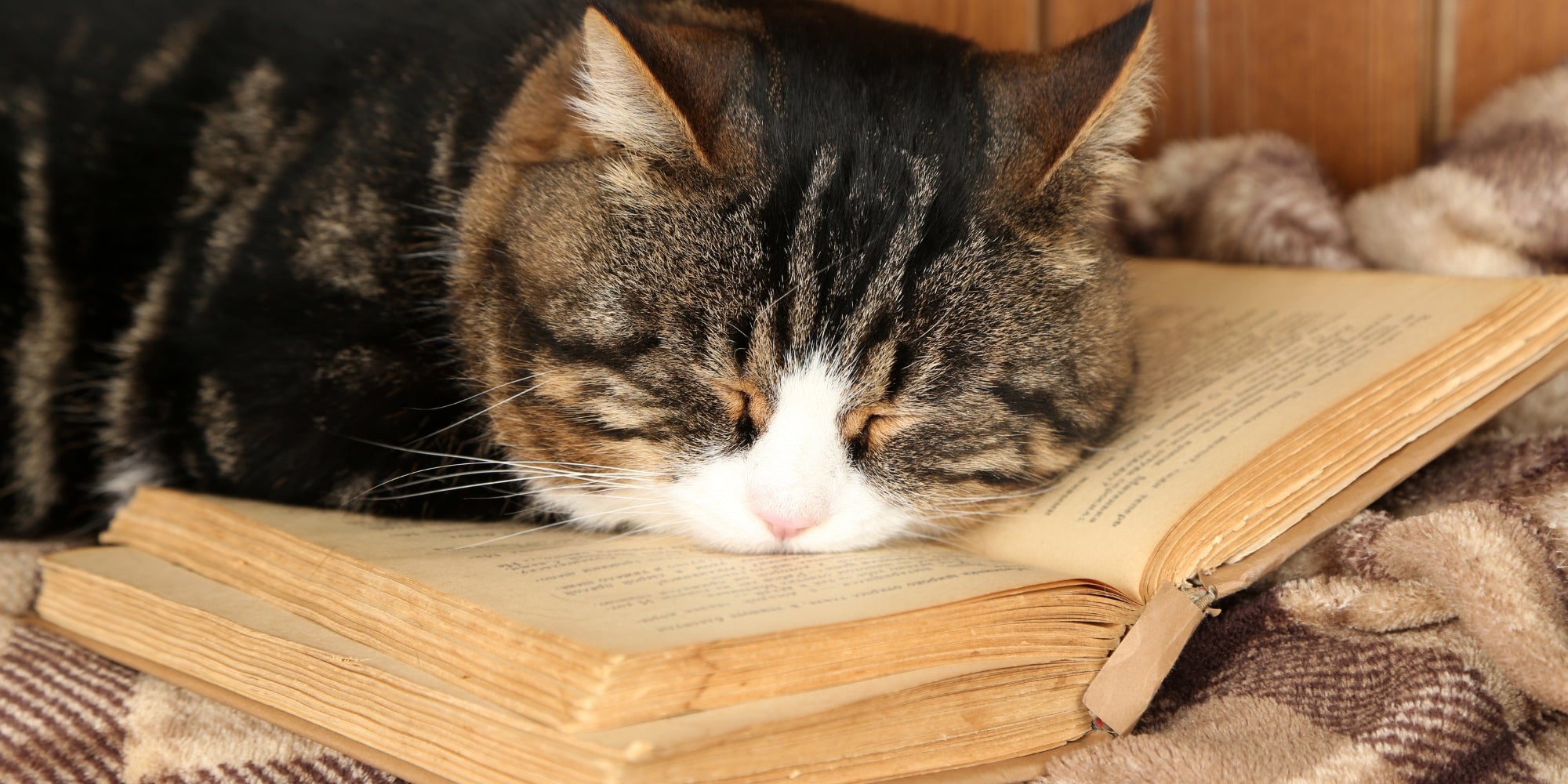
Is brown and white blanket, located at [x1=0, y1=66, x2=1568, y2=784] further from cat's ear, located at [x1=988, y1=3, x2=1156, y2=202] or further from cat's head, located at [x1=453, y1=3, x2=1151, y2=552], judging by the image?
cat's ear, located at [x1=988, y1=3, x2=1156, y2=202]

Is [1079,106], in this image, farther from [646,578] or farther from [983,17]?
[983,17]

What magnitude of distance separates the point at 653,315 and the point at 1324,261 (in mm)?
813

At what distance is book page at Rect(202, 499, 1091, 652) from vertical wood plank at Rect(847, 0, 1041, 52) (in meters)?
1.04

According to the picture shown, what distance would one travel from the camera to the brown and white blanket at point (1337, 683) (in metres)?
0.72

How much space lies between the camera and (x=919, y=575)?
31.2 inches

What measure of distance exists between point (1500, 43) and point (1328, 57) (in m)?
0.19

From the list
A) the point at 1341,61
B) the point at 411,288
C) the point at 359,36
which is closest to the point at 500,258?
the point at 411,288

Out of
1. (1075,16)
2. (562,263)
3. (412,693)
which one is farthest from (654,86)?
(1075,16)

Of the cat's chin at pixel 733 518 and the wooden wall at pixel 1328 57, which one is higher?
the wooden wall at pixel 1328 57

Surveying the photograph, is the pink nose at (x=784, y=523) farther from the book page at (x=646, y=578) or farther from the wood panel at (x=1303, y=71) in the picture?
the wood panel at (x=1303, y=71)

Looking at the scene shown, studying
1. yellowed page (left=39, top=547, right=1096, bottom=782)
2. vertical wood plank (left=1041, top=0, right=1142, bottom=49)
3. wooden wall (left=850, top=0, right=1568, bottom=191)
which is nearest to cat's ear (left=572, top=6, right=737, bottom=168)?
yellowed page (left=39, top=547, right=1096, bottom=782)

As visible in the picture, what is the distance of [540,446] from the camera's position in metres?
0.96

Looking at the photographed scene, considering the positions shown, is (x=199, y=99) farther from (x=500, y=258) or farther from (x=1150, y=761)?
(x=1150, y=761)

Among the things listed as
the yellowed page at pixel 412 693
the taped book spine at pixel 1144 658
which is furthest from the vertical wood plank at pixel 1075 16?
the yellowed page at pixel 412 693
